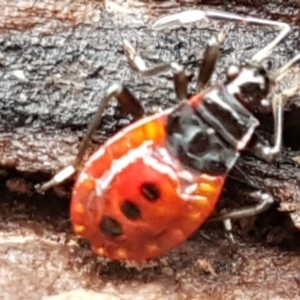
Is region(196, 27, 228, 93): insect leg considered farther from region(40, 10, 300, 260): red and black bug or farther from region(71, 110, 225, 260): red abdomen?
region(71, 110, 225, 260): red abdomen

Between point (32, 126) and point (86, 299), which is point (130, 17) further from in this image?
point (86, 299)

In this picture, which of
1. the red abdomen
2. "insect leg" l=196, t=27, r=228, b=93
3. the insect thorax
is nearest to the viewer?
the red abdomen

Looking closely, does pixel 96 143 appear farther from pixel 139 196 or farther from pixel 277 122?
pixel 277 122

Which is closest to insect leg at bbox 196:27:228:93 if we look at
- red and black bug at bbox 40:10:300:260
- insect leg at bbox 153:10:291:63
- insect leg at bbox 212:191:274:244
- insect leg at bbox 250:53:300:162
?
red and black bug at bbox 40:10:300:260

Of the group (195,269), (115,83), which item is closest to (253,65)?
(115,83)

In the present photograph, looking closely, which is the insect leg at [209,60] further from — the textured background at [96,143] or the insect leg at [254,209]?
the insect leg at [254,209]

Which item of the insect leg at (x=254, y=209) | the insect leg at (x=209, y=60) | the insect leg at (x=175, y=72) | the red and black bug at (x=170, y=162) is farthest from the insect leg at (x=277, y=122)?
the insect leg at (x=175, y=72)

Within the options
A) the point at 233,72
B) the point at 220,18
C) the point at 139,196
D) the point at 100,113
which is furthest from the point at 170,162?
the point at 220,18
